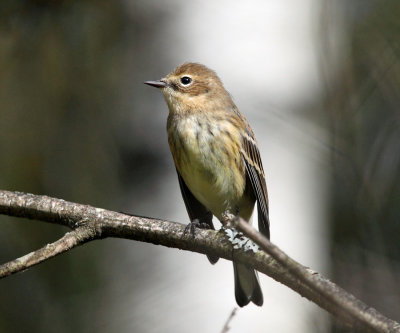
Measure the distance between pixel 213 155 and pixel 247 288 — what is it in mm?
942

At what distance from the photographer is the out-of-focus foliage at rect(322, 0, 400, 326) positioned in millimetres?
3377

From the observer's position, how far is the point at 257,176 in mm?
4570

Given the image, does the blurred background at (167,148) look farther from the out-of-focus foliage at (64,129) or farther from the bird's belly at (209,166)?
the bird's belly at (209,166)

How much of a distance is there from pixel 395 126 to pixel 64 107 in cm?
324

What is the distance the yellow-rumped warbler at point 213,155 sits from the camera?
4352 mm

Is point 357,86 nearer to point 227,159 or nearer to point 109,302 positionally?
point 227,159

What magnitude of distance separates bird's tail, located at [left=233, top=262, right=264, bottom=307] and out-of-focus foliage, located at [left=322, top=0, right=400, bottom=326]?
58cm

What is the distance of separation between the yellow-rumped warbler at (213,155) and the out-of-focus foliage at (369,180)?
65 cm

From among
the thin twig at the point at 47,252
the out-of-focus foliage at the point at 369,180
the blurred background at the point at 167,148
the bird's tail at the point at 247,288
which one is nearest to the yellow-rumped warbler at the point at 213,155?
the bird's tail at the point at 247,288

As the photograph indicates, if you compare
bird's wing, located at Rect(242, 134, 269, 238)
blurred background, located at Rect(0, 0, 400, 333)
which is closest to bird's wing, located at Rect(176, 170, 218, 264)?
blurred background, located at Rect(0, 0, 400, 333)

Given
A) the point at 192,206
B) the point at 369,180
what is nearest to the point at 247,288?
the point at 192,206

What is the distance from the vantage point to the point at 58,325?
485cm

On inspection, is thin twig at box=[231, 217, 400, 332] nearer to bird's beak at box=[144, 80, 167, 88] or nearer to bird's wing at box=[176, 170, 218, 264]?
bird's wing at box=[176, 170, 218, 264]

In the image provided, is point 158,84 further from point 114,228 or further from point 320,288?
point 320,288
